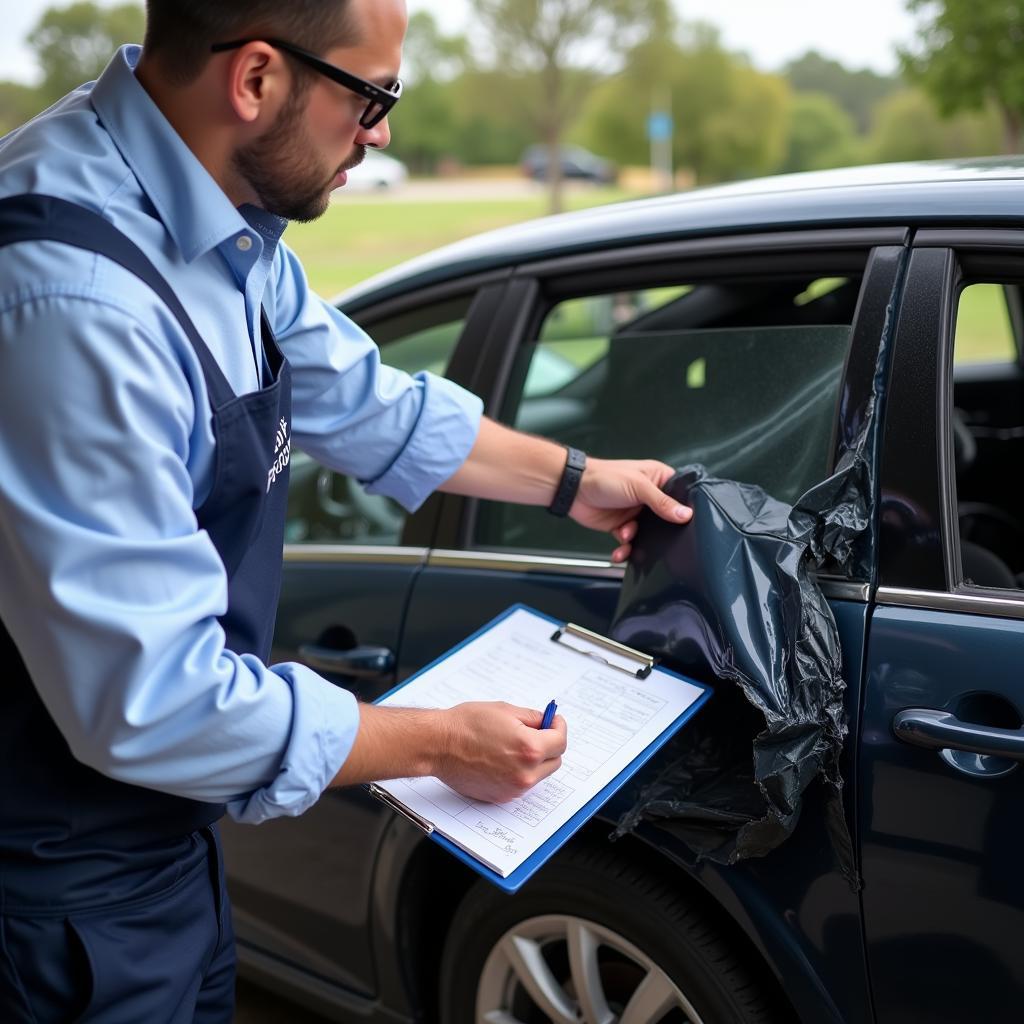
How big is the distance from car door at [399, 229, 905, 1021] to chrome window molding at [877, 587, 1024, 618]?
41 millimetres

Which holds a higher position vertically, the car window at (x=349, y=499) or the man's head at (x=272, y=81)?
the man's head at (x=272, y=81)

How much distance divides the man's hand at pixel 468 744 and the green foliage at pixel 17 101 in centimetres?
3726

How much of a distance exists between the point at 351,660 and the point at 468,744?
70 cm

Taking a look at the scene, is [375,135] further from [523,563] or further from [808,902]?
[808,902]

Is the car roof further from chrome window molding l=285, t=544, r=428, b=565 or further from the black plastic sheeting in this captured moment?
chrome window molding l=285, t=544, r=428, b=565

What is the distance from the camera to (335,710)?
48.8 inches

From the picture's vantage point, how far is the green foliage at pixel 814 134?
130 ft

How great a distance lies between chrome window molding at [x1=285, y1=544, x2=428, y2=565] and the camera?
2043 millimetres

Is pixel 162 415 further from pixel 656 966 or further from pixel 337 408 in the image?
pixel 656 966

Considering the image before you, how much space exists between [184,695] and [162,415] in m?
0.27

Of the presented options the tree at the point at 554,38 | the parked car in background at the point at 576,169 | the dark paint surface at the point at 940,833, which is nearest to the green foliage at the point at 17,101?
the tree at the point at 554,38

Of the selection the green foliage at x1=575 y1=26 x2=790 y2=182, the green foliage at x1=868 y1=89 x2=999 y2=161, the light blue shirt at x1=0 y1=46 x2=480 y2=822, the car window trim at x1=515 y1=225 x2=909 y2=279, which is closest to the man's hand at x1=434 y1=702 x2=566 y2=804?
the light blue shirt at x1=0 y1=46 x2=480 y2=822

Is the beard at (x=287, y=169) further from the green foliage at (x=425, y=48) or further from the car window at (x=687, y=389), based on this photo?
the green foliage at (x=425, y=48)

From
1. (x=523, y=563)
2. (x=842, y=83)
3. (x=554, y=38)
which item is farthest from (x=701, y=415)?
(x=842, y=83)
